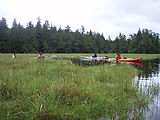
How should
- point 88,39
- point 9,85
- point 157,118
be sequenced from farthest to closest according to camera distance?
point 88,39 < point 9,85 < point 157,118

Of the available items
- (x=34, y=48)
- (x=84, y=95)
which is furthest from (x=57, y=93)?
(x=34, y=48)

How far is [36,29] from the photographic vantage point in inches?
2156

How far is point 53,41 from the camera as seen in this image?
55688 mm

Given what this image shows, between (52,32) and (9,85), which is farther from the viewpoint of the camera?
(52,32)

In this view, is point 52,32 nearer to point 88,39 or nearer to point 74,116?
point 88,39

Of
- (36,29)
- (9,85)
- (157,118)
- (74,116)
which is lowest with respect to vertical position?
(157,118)

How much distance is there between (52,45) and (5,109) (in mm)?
54328

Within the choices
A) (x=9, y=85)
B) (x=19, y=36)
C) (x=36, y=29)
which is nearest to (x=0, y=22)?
(x=19, y=36)

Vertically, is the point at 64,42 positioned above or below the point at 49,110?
above

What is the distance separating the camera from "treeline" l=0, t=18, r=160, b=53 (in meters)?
48.3

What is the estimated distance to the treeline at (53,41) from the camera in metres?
48.3

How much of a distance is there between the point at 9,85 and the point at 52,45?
5292 centimetres

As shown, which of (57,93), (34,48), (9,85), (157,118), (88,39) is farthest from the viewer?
(88,39)

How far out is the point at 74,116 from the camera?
2.84 metres
